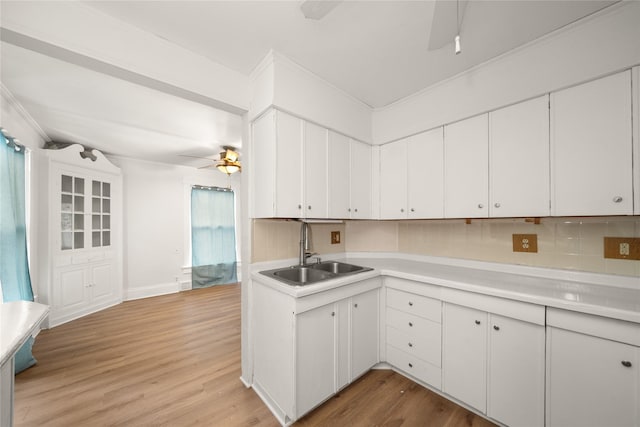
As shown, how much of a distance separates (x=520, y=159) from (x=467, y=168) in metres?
0.34

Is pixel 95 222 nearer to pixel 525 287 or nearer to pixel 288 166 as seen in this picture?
pixel 288 166

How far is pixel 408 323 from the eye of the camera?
1922mm

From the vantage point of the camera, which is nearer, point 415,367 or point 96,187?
point 415,367

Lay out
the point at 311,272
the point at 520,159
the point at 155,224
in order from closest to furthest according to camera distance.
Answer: the point at 520,159
the point at 311,272
the point at 155,224

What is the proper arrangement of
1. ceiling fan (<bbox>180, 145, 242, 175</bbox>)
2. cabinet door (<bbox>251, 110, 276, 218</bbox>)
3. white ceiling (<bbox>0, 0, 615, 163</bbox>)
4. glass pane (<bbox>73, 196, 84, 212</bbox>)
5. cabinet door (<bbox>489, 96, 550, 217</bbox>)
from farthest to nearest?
ceiling fan (<bbox>180, 145, 242, 175</bbox>) → glass pane (<bbox>73, 196, 84, 212</bbox>) → cabinet door (<bbox>251, 110, 276, 218</bbox>) → cabinet door (<bbox>489, 96, 550, 217</bbox>) → white ceiling (<bbox>0, 0, 615, 163</bbox>)

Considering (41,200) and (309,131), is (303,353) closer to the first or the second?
(309,131)

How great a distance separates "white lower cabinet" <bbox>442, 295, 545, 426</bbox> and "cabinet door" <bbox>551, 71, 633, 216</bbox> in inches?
29.7

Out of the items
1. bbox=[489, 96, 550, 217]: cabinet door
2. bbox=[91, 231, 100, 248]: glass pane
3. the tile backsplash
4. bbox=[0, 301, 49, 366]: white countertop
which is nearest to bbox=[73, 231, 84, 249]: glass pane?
bbox=[91, 231, 100, 248]: glass pane

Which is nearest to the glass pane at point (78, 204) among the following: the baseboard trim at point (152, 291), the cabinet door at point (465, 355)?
the baseboard trim at point (152, 291)

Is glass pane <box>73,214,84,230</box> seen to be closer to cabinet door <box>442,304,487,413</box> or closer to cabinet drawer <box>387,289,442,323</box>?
cabinet drawer <box>387,289,442,323</box>

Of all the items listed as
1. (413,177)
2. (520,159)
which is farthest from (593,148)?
(413,177)

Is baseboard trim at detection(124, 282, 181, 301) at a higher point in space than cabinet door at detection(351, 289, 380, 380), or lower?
lower

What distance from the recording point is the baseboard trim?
4.11 m

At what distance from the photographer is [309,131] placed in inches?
75.9
